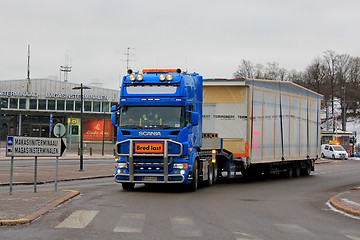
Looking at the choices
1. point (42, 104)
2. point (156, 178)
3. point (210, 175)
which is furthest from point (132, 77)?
point (42, 104)

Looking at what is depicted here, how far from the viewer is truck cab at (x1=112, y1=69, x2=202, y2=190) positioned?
17625mm

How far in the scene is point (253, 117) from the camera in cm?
2300

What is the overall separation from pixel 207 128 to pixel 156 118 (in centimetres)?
609

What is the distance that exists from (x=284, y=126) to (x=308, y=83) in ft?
172

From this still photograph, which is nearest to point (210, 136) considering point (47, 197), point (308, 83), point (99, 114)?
point (47, 197)

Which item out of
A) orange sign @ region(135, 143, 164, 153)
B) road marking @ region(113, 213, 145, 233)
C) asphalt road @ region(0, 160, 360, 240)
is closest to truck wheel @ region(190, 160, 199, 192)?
asphalt road @ region(0, 160, 360, 240)

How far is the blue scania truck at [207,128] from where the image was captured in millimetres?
17750

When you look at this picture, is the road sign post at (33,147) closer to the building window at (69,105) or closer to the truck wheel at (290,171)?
the truck wheel at (290,171)

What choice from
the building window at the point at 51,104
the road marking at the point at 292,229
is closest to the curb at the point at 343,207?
the road marking at the point at 292,229

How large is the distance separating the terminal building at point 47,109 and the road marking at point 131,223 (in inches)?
2206

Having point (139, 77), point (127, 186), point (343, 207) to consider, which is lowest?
point (343, 207)

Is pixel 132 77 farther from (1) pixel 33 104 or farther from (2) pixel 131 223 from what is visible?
(1) pixel 33 104

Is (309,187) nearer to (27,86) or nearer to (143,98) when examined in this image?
(143,98)

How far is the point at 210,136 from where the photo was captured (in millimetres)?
22438
